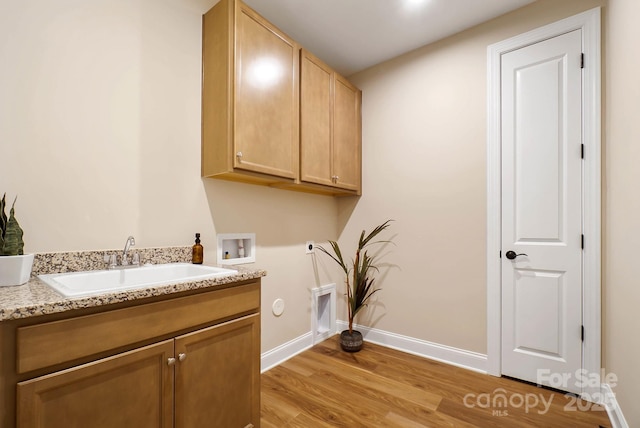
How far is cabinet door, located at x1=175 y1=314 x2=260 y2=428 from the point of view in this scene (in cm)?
118

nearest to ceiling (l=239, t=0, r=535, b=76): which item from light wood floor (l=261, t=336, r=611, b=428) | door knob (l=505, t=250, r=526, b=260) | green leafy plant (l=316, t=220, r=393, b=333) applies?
green leafy plant (l=316, t=220, r=393, b=333)

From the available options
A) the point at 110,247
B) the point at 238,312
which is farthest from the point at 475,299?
the point at 110,247

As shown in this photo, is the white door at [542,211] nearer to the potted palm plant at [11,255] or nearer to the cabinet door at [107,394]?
the cabinet door at [107,394]

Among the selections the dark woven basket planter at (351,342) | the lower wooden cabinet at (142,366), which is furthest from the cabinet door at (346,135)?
the lower wooden cabinet at (142,366)

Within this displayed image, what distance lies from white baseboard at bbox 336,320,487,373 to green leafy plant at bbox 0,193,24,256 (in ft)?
8.31

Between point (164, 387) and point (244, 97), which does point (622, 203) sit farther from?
point (164, 387)

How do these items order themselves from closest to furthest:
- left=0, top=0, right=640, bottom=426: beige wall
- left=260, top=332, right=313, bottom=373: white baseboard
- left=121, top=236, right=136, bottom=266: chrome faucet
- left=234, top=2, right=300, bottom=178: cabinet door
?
1. left=0, top=0, right=640, bottom=426: beige wall
2. left=121, top=236, right=136, bottom=266: chrome faucet
3. left=234, top=2, right=300, bottom=178: cabinet door
4. left=260, top=332, right=313, bottom=373: white baseboard

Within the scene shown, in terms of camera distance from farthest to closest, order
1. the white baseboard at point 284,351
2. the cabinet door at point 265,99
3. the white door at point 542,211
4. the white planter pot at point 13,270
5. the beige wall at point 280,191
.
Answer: the white baseboard at point 284,351 → the white door at point 542,211 → the cabinet door at point 265,99 → the beige wall at point 280,191 → the white planter pot at point 13,270

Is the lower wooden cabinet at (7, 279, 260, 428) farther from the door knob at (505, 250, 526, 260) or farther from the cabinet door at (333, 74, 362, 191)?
the door knob at (505, 250, 526, 260)

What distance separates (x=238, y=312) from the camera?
1.39m

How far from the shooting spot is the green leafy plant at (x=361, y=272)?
260 cm

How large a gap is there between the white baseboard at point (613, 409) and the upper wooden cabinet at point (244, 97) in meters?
2.29

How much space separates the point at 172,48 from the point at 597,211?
277 centimetres

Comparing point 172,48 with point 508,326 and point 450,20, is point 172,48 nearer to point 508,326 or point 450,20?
point 450,20
